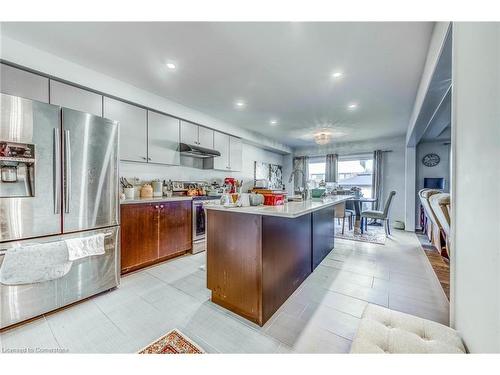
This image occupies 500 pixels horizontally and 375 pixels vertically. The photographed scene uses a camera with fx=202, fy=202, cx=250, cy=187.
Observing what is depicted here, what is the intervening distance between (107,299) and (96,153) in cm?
151

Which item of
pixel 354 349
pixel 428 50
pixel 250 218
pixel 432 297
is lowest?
pixel 432 297

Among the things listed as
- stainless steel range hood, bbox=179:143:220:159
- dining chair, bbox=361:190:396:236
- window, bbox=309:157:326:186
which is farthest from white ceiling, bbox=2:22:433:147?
window, bbox=309:157:326:186

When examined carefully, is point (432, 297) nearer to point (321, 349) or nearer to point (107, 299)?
point (321, 349)

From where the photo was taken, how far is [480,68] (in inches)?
35.3

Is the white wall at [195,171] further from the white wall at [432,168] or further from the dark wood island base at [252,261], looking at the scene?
the white wall at [432,168]

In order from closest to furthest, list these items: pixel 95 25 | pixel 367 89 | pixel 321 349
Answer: pixel 321 349
pixel 95 25
pixel 367 89

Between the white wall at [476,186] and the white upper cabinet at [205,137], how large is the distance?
11.8 ft

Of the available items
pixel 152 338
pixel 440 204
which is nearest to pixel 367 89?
pixel 440 204

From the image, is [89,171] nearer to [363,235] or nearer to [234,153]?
[234,153]

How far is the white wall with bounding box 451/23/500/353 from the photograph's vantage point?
76 cm

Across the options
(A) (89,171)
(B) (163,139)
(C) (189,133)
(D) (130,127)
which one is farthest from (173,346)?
(C) (189,133)

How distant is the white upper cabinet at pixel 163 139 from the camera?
3225mm

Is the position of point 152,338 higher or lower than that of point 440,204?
lower

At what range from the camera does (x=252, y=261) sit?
1.66 metres
